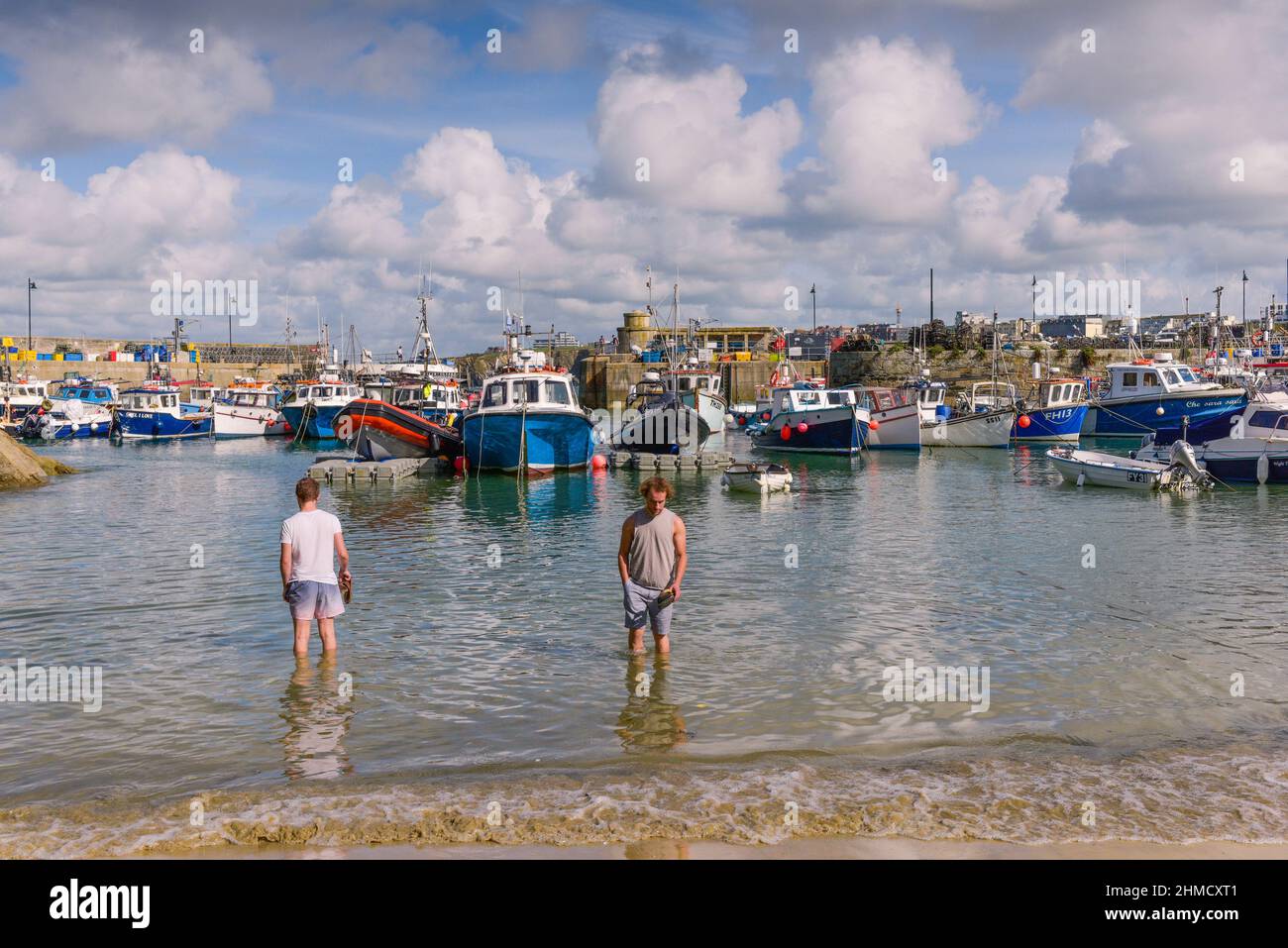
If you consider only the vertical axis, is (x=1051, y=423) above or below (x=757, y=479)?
above

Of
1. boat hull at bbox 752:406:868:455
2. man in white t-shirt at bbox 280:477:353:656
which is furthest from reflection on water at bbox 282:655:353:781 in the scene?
boat hull at bbox 752:406:868:455

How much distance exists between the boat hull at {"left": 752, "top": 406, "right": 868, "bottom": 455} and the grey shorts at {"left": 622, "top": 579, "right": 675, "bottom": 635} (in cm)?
3353

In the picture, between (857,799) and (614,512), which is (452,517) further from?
(857,799)

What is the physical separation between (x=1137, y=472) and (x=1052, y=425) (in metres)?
22.4

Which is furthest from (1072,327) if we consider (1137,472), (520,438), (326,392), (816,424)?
(520,438)

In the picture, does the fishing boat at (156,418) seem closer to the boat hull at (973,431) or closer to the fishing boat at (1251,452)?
the boat hull at (973,431)

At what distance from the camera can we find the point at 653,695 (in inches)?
357

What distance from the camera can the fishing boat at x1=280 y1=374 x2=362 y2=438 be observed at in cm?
5760

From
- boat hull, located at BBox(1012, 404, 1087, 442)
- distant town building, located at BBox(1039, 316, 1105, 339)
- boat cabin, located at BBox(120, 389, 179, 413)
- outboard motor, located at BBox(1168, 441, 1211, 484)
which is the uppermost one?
distant town building, located at BBox(1039, 316, 1105, 339)

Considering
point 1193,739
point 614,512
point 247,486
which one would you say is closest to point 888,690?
point 1193,739

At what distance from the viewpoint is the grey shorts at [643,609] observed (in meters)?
9.49

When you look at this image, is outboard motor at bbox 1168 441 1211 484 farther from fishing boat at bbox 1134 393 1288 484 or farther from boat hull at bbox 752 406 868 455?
boat hull at bbox 752 406 868 455

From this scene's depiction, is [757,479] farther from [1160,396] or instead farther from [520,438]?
[1160,396]
